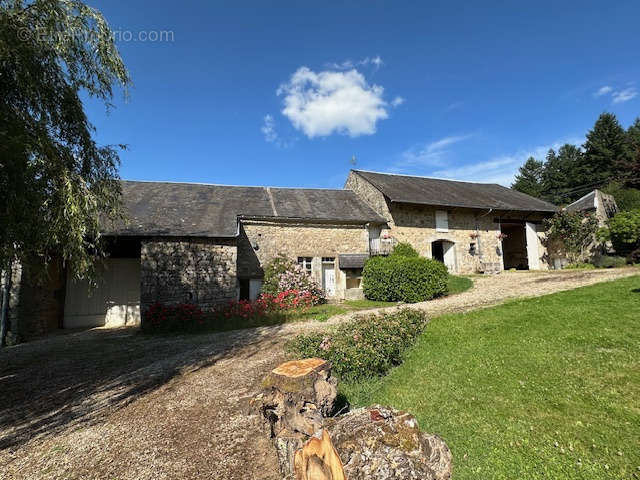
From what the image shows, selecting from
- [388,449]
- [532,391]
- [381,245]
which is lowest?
[532,391]

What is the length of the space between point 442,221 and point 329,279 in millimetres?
6470

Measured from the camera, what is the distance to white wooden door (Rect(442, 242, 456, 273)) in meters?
15.5

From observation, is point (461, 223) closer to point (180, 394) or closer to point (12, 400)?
point (180, 394)

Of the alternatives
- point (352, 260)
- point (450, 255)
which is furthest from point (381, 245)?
point (450, 255)

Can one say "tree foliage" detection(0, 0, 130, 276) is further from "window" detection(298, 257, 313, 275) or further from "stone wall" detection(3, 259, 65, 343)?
"window" detection(298, 257, 313, 275)

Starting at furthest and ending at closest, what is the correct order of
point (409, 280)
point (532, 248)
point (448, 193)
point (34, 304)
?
1. point (448, 193)
2. point (532, 248)
3. point (409, 280)
4. point (34, 304)

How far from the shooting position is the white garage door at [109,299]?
36.3 feet

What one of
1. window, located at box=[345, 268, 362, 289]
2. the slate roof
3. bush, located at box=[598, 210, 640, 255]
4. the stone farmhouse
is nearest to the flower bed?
the stone farmhouse

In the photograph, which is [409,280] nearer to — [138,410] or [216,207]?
[216,207]

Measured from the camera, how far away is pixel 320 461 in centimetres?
193

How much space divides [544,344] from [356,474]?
397cm

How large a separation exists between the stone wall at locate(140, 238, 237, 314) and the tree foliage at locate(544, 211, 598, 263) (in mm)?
16527

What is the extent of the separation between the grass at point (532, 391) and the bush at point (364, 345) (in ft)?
0.65

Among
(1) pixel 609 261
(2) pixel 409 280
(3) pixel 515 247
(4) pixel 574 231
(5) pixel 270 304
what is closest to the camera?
(5) pixel 270 304
